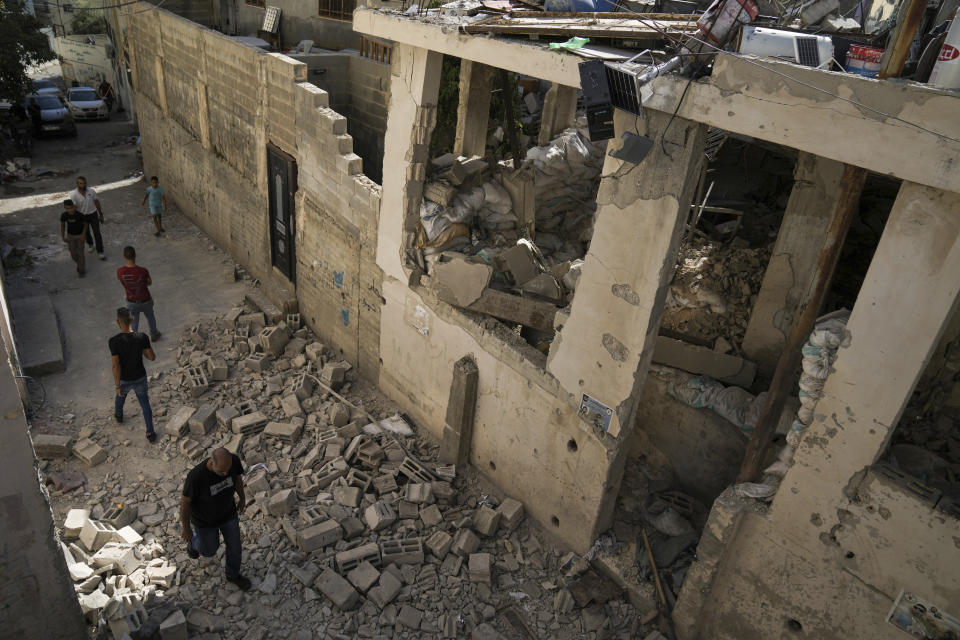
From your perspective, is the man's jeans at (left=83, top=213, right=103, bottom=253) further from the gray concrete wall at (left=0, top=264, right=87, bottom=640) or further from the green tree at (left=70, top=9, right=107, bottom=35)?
the green tree at (left=70, top=9, right=107, bottom=35)

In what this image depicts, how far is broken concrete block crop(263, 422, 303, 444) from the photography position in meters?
8.00

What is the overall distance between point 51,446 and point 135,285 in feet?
8.29

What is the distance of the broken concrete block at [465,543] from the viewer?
6.61m

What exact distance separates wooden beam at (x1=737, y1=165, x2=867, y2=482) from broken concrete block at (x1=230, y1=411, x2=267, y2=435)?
5486mm

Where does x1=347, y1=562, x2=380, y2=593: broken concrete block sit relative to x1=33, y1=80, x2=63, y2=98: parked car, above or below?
below

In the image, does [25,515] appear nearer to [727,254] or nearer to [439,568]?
[439,568]

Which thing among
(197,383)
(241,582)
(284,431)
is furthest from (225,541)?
(197,383)

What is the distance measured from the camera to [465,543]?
6613mm

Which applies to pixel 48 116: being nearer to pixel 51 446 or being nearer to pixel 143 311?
pixel 143 311

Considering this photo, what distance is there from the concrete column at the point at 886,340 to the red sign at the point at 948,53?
0.69 meters

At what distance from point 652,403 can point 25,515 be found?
17.7 ft

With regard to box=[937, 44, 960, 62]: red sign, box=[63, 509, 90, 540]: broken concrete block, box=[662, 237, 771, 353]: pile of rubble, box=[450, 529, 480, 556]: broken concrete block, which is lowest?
box=[63, 509, 90, 540]: broken concrete block

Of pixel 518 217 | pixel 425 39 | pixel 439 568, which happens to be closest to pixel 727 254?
pixel 518 217

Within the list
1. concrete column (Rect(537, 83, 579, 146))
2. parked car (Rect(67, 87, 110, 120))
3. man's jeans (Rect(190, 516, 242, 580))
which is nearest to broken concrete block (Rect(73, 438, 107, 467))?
man's jeans (Rect(190, 516, 242, 580))
